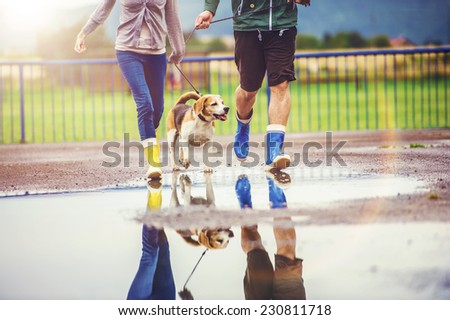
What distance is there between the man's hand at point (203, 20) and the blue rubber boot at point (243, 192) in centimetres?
127

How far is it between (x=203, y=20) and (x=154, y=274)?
391 centimetres

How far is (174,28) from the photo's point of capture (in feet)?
25.3

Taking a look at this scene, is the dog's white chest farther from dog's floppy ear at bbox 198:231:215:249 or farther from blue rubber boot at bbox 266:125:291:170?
dog's floppy ear at bbox 198:231:215:249

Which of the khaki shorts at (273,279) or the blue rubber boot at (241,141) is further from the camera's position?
the blue rubber boot at (241,141)

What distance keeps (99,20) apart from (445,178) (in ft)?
9.87

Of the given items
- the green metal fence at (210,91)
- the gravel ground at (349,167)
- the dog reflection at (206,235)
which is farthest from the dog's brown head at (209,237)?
the green metal fence at (210,91)

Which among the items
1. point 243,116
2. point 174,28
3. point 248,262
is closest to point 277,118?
point 243,116

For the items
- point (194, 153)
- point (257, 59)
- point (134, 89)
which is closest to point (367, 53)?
point (194, 153)

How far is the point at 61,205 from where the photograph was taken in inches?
245

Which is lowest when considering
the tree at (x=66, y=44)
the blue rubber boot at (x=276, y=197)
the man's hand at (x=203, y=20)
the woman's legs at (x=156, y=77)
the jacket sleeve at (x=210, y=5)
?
the blue rubber boot at (x=276, y=197)

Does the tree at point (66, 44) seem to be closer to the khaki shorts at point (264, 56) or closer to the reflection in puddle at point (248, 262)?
Result: the khaki shorts at point (264, 56)

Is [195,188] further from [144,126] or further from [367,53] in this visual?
[367,53]

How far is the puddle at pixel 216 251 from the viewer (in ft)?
13.0

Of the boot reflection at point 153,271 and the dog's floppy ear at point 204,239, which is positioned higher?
the dog's floppy ear at point 204,239
